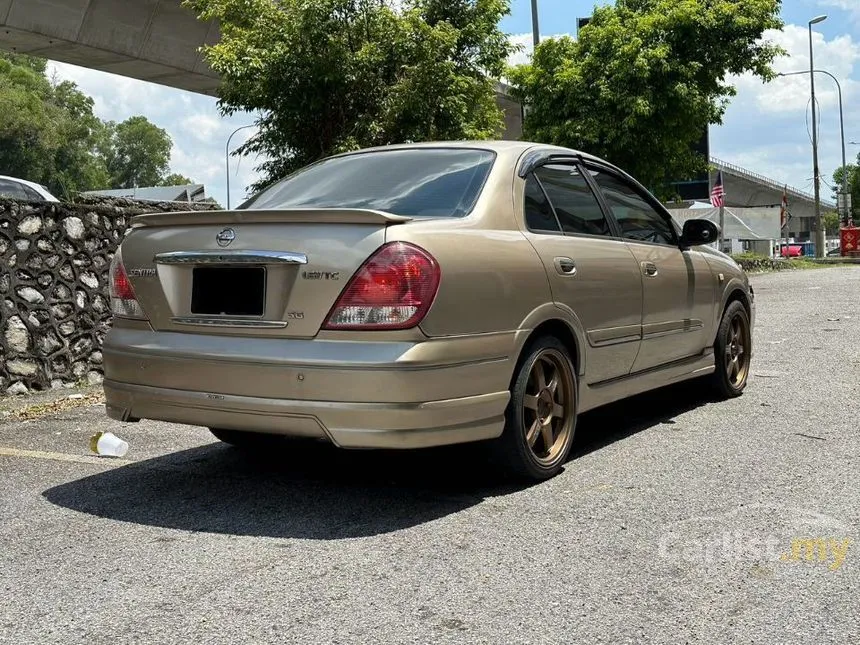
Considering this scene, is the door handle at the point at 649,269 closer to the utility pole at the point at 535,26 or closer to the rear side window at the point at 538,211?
the rear side window at the point at 538,211

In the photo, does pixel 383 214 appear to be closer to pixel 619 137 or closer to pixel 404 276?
pixel 404 276

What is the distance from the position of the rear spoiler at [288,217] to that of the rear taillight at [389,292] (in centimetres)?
14

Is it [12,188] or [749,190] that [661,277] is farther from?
[749,190]

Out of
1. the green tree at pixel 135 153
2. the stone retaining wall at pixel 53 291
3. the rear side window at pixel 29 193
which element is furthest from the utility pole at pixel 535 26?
the green tree at pixel 135 153

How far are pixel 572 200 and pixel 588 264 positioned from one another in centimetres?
44

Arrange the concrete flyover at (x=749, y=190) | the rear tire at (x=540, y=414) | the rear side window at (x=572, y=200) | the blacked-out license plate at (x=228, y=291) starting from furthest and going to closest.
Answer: the concrete flyover at (x=749, y=190), the rear side window at (x=572, y=200), the rear tire at (x=540, y=414), the blacked-out license plate at (x=228, y=291)

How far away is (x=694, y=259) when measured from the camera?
6207 mm

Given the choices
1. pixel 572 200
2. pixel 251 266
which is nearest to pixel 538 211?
pixel 572 200

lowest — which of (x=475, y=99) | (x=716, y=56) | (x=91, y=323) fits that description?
(x=91, y=323)

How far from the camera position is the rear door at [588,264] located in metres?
4.63

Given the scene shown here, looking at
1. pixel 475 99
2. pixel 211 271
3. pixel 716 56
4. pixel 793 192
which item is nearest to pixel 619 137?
pixel 716 56

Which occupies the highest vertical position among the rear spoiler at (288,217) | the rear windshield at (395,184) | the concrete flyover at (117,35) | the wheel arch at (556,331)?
the concrete flyover at (117,35)

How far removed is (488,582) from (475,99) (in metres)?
11.9

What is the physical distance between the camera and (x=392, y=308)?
12.3 ft
